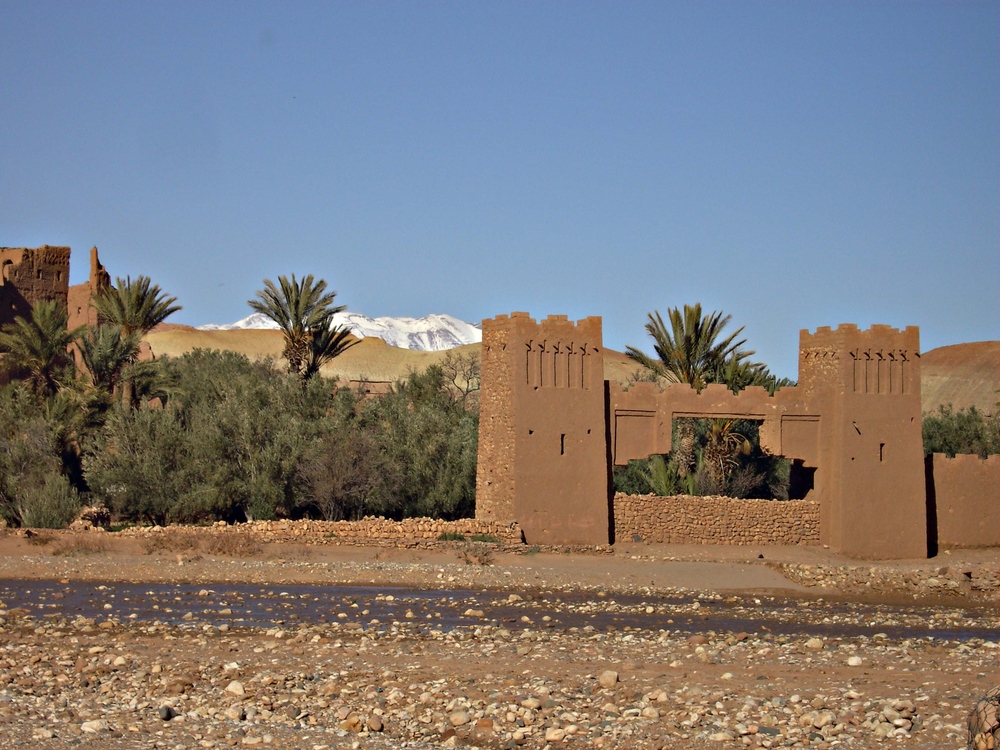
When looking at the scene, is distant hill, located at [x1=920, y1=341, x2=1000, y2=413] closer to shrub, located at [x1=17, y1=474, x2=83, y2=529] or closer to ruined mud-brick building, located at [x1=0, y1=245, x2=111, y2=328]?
ruined mud-brick building, located at [x1=0, y1=245, x2=111, y2=328]

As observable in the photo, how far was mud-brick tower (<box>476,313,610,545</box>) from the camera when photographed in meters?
26.5

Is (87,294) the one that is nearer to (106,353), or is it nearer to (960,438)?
(106,353)

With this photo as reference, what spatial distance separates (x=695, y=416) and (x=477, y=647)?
1248cm

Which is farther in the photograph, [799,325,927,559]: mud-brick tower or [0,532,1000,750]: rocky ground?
[799,325,927,559]: mud-brick tower

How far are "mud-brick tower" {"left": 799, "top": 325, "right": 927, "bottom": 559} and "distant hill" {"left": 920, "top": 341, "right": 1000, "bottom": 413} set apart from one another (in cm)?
3460

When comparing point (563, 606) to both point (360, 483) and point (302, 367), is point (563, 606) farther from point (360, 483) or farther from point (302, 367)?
point (302, 367)

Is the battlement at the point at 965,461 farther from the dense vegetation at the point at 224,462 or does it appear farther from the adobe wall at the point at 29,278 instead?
the adobe wall at the point at 29,278

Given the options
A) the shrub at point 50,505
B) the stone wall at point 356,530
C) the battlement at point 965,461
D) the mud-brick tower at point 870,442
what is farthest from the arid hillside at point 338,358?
the mud-brick tower at point 870,442

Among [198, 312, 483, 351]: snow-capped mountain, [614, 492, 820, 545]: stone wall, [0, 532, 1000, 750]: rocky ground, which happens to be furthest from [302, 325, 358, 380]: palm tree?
[198, 312, 483, 351]: snow-capped mountain

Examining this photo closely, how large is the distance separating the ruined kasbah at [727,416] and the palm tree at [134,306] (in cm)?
1108

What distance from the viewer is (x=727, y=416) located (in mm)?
27828

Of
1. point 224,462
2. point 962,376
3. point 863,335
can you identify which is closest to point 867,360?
point 863,335

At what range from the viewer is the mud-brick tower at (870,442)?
27.8 meters

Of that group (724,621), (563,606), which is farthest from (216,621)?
(724,621)
